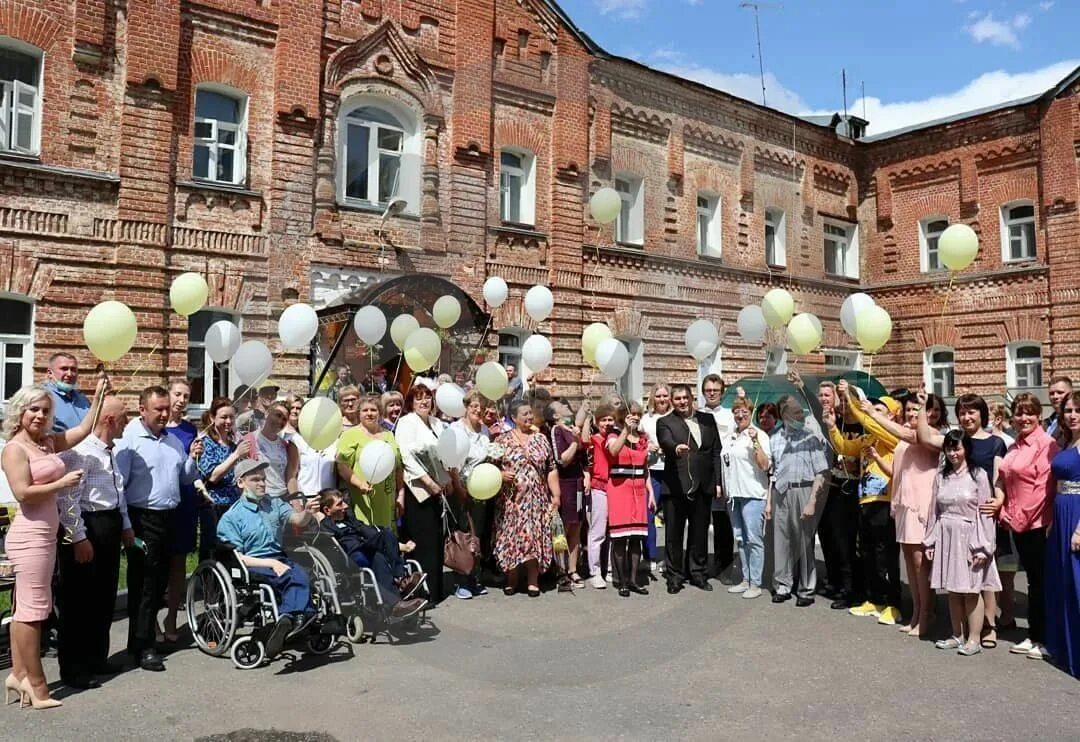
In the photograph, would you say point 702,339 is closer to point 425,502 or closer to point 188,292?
point 425,502

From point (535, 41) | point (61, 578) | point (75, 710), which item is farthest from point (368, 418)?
point (535, 41)

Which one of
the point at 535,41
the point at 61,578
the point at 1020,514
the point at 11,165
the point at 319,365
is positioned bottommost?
the point at 61,578

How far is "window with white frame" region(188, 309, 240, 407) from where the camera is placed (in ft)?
38.3

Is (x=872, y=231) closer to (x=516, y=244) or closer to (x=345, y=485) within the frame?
(x=516, y=244)

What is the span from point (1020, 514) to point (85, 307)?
10.7m

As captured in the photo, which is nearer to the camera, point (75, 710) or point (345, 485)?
point (75, 710)

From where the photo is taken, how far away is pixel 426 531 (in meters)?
7.03

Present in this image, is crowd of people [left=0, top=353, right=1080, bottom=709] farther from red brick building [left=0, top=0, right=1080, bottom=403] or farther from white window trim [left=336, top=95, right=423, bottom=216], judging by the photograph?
white window trim [left=336, top=95, right=423, bottom=216]

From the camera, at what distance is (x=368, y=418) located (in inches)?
266

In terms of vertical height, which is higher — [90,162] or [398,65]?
[398,65]

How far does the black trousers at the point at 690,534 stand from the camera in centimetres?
774

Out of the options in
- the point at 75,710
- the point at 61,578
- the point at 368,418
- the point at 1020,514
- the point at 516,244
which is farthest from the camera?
the point at 516,244

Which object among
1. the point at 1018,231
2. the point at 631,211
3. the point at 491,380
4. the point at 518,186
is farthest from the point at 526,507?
the point at 1018,231

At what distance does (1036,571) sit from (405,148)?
11.0m
